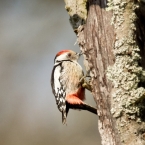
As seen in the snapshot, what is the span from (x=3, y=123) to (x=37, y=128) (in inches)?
21.9

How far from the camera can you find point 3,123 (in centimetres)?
759

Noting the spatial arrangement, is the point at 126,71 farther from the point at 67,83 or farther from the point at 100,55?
the point at 67,83

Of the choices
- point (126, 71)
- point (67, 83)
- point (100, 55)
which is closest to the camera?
point (126, 71)

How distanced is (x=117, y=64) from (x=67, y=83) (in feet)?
5.45

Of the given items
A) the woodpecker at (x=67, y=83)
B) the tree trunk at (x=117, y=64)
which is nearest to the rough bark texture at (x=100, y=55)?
the tree trunk at (x=117, y=64)

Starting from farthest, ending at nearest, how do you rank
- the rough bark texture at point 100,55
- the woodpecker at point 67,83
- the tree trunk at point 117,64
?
the woodpecker at point 67,83 → the rough bark texture at point 100,55 → the tree trunk at point 117,64

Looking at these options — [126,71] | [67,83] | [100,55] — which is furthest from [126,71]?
[67,83]

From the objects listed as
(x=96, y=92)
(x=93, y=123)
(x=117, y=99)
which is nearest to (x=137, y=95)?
(x=117, y=99)

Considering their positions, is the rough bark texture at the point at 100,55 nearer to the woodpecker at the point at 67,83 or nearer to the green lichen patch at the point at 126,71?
the green lichen patch at the point at 126,71

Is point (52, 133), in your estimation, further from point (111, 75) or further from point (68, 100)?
point (111, 75)

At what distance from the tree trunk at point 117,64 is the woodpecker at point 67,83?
1.08 m

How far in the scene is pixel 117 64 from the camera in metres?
3.72

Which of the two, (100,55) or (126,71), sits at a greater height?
(100,55)

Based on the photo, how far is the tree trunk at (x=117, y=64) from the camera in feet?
11.9
